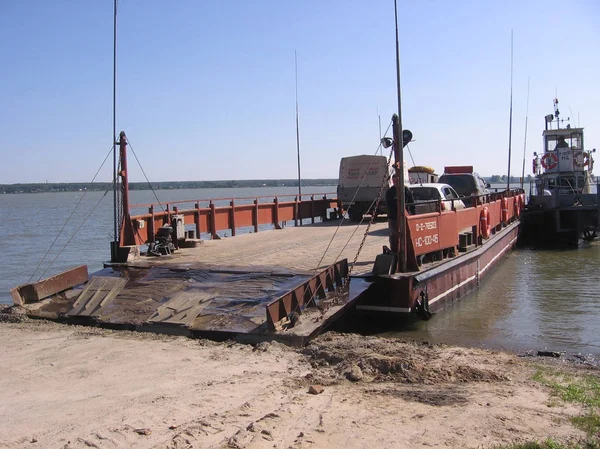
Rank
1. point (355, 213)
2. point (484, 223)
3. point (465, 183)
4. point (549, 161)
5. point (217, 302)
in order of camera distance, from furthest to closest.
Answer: point (549, 161) < point (355, 213) < point (465, 183) < point (484, 223) < point (217, 302)

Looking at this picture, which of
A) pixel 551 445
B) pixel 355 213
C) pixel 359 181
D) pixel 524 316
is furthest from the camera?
pixel 359 181

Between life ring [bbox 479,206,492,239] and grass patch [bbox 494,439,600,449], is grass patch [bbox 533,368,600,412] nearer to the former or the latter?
grass patch [bbox 494,439,600,449]

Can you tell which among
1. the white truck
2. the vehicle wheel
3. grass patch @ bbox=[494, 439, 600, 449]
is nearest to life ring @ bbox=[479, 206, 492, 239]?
the white truck

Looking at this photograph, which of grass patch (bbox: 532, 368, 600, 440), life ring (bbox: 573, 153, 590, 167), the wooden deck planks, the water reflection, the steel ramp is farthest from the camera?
life ring (bbox: 573, 153, 590, 167)

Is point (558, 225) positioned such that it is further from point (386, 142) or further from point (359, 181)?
point (386, 142)

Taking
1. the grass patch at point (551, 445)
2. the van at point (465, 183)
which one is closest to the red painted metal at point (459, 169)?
the van at point (465, 183)

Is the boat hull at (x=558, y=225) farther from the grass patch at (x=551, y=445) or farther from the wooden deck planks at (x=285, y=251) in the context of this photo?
the grass patch at (x=551, y=445)

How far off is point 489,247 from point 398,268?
6.50 meters

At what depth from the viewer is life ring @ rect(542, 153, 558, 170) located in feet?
88.5

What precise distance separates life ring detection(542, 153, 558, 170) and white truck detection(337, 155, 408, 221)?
821 cm

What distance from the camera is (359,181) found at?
24547 mm

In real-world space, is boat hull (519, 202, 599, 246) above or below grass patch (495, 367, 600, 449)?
above

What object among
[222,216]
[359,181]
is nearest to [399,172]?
[222,216]

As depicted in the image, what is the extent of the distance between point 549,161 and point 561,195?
2.95 metres
